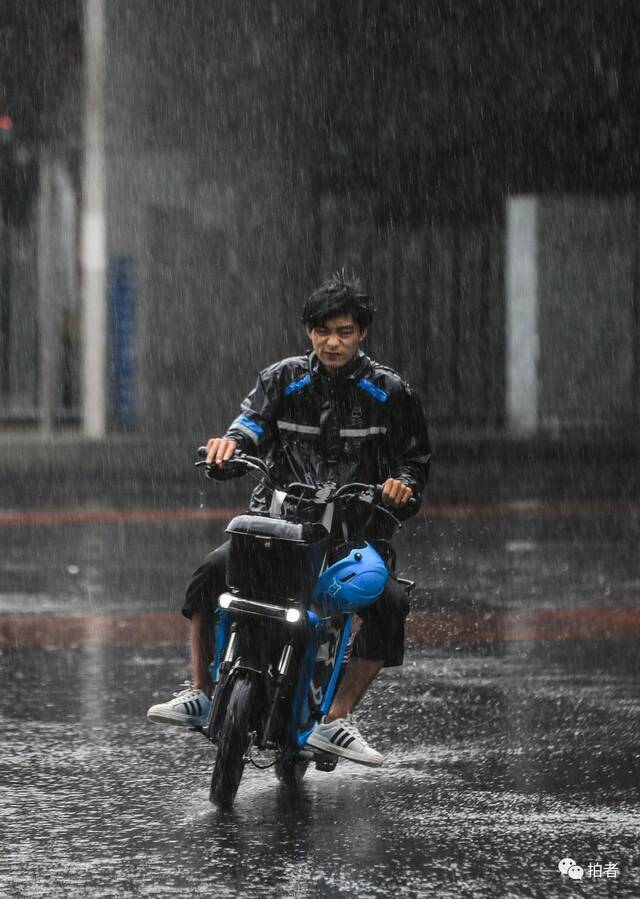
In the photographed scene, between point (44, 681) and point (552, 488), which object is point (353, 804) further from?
point (552, 488)

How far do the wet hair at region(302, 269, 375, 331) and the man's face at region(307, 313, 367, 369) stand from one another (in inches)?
0.6

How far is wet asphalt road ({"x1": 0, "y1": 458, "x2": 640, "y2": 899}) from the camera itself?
4604mm

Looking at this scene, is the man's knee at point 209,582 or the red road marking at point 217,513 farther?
the red road marking at point 217,513

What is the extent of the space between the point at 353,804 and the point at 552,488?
12331 millimetres

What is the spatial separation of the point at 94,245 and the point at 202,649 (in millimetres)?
20291

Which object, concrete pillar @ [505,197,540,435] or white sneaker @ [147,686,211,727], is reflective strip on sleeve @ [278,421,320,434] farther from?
concrete pillar @ [505,197,540,435]

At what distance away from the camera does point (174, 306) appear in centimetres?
2605

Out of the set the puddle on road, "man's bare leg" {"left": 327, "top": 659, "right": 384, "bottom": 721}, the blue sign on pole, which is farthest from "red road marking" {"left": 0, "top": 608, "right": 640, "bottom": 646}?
the blue sign on pole

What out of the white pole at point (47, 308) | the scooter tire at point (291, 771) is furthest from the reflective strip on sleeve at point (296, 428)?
the white pole at point (47, 308)

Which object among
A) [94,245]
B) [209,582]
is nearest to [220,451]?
[209,582]

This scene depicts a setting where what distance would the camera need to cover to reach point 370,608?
567cm

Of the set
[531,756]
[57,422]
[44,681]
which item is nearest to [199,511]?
[44,681]

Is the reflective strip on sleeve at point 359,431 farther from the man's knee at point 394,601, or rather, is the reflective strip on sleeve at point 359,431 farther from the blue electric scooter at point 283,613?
the man's knee at point 394,601

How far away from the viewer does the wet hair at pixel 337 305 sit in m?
5.59
